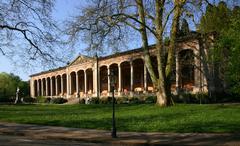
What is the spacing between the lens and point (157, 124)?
1087 inches

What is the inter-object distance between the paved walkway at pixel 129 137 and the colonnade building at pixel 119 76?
9715 millimetres

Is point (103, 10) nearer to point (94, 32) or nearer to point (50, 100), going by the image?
point (94, 32)

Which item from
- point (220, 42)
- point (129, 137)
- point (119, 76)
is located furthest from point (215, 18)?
point (119, 76)

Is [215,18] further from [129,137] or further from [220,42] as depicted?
[129,137]

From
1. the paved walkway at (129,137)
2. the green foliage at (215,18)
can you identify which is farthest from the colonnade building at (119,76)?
the paved walkway at (129,137)

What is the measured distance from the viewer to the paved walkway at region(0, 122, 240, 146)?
20.7 meters

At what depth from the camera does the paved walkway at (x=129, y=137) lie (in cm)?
2073

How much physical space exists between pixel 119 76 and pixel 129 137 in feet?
183

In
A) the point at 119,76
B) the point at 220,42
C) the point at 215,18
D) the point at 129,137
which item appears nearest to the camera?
the point at 129,137

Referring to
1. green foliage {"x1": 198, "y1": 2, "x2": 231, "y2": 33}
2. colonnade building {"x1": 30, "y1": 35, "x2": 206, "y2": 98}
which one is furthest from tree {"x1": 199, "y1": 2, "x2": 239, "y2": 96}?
colonnade building {"x1": 30, "y1": 35, "x2": 206, "y2": 98}

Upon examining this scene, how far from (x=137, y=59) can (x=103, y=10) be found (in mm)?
32522

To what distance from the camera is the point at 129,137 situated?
22.8 metres

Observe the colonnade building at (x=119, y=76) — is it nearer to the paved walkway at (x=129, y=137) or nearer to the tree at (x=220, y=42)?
the tree at (x=220, y=42)

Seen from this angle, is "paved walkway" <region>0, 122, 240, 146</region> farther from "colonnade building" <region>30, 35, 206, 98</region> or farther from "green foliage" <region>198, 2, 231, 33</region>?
"green foliage" <region>198, 2, 231, 33</region>
